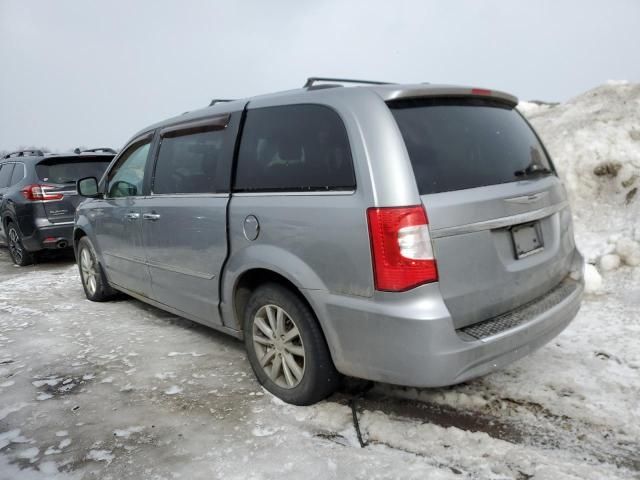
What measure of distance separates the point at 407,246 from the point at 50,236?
664cm

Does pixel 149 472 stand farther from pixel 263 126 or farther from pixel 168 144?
pixel 168 144

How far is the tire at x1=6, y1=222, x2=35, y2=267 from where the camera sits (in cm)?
764

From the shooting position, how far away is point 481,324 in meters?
2.34

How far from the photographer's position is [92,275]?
534cm

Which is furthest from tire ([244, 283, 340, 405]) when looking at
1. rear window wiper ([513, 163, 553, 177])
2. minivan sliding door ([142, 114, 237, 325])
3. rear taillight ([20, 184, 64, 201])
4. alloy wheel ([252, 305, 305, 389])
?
rear taillight ([20, 184, 64, 201])

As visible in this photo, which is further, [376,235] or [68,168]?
[68,168]

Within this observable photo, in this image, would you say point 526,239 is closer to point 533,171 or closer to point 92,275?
point 533,171

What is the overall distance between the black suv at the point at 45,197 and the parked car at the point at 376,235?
476 cm

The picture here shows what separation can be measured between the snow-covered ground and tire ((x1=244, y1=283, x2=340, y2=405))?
12 cm

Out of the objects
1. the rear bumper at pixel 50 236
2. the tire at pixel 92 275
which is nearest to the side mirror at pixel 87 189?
the tire at pixel 92 275

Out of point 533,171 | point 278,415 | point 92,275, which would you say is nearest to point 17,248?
point 92,275

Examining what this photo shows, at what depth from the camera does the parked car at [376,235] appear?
2205mm

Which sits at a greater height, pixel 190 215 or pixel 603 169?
pixel 190 215

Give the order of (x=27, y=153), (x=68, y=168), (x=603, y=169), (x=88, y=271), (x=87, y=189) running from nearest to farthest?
(x=87, y=189)
(x=88, y=271)
(x=603, y=169)
(x=68, y=168)
(x=27, y=153)
